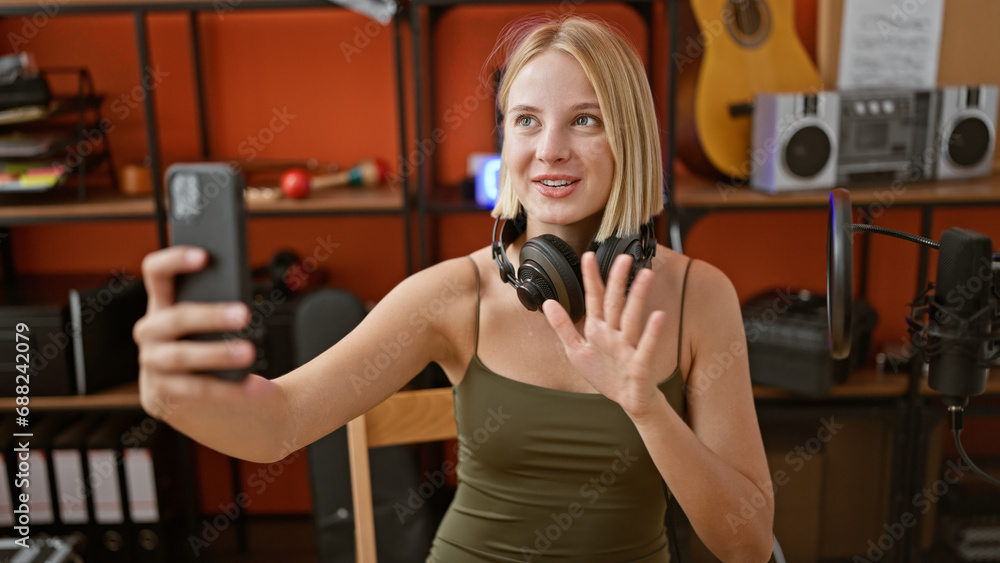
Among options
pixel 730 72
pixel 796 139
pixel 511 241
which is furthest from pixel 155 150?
pixel 796 139

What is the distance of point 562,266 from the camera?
0.93m

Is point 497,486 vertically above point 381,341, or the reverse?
point 381,341

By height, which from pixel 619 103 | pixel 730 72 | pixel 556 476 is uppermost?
pixel 730 72

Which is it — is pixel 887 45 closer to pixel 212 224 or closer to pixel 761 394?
pixel 761 394

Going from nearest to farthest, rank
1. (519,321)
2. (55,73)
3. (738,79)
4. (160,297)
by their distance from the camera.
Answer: (160,297), (519,321), (738,79), (55,73)

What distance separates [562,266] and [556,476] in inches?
13.1

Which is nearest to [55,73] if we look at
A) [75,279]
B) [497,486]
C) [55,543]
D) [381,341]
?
[75,279]

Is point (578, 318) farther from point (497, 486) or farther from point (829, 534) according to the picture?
point (829, 534)

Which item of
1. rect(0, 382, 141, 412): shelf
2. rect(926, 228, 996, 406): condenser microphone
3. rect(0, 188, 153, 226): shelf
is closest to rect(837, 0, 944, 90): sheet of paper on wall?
rect(926, 228, 996, 406): condenser microphone

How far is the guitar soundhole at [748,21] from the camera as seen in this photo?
77.0 inches

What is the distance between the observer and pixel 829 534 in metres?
2.03

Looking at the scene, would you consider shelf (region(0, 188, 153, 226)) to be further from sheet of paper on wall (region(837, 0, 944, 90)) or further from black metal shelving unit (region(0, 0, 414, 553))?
sheet of paper on wall (region(837, 0, 944, 90))

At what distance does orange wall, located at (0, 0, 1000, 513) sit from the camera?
7.25 feet

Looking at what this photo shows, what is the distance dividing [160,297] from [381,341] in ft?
1.51
